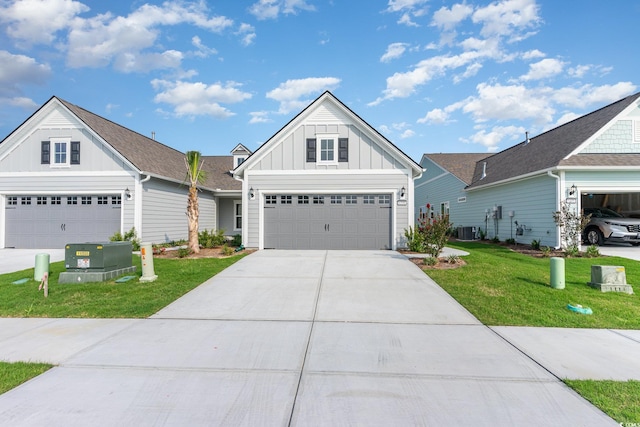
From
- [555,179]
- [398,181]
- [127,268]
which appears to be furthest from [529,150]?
[127,268]

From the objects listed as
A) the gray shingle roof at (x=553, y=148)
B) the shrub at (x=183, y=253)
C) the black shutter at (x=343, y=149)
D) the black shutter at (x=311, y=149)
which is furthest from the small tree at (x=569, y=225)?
the shrub at (x=183, y=253)

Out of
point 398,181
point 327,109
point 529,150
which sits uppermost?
point 327,109

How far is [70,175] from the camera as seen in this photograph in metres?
14.5

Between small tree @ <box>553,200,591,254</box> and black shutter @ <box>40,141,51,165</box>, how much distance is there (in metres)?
21.3

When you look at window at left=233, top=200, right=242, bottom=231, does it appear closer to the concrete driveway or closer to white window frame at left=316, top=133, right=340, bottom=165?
white window frame at left=316, top=133, right=340, bottom=165

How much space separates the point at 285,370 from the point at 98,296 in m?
5.13

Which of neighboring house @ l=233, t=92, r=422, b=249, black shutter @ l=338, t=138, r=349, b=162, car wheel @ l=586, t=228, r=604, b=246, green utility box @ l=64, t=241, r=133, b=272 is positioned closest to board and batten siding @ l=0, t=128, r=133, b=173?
neighboring house @ l=233, t=92, r=422, b=249

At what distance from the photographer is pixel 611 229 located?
13.9 metres

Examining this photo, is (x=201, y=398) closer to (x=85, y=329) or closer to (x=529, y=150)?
(x=85, y=329)

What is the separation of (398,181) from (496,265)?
17.1ft

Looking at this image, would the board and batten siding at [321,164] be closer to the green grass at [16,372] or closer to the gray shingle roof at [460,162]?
the gray shingle roof at [460,162]

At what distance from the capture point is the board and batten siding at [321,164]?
13.6 meters

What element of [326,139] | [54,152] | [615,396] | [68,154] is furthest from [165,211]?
[615,396]

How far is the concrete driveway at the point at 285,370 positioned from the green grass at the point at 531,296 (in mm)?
749
